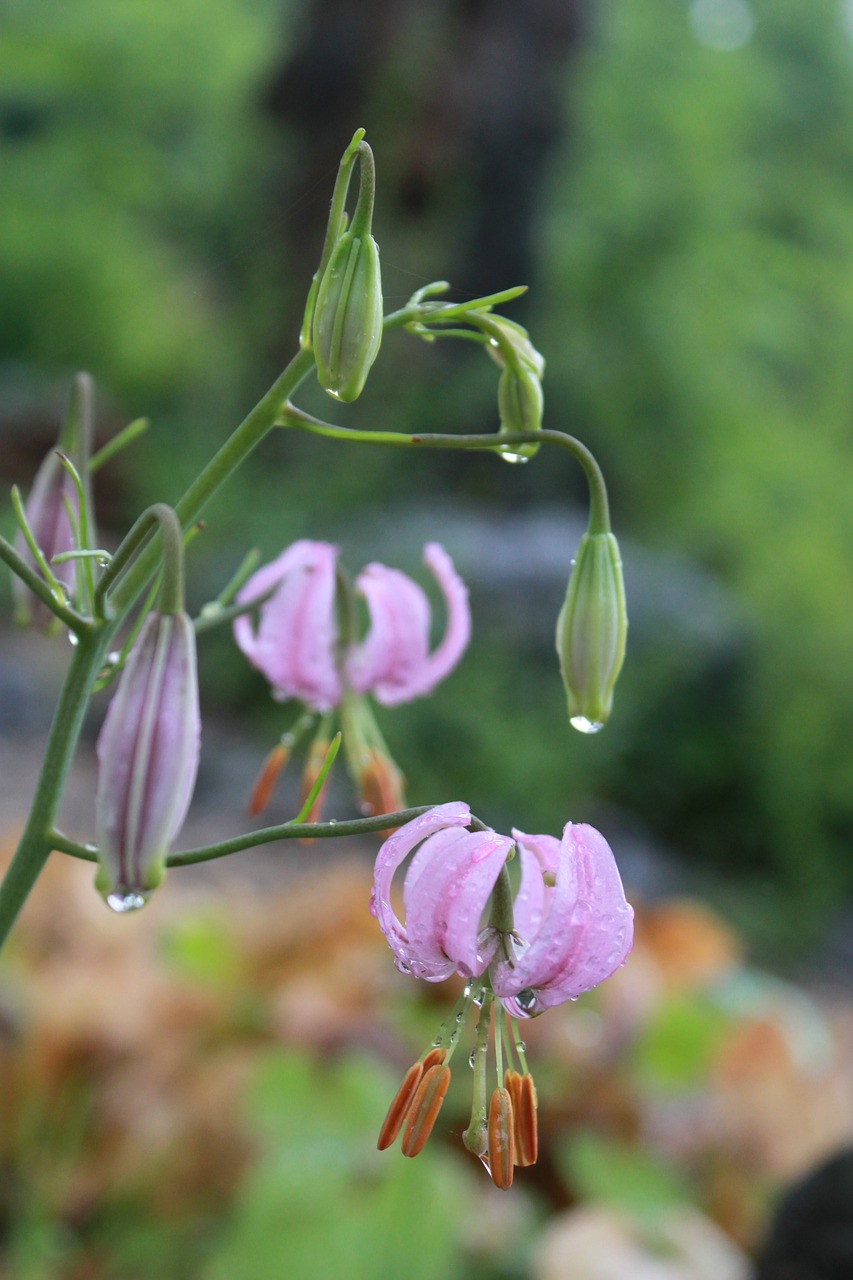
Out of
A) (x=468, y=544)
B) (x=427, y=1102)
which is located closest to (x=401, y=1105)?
(x=427, y=1102)

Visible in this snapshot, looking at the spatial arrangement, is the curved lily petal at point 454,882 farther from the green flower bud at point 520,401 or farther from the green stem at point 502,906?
the green flower bud at point 520,401

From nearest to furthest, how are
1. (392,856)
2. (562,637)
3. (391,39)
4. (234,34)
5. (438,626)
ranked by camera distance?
(392,856) < (562,637) < (438,626) < (391,39) < (234,34)

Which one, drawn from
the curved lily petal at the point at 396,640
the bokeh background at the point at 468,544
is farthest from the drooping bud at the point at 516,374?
the bokeh background at the point at 468,544

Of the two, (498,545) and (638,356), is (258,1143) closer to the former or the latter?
(498,545)

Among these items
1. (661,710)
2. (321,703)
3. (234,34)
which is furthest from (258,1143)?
(234,34)

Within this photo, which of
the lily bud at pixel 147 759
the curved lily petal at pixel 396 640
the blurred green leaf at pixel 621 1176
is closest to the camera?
the lily bud at pixel 147 759

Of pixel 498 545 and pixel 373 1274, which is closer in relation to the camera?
pixel 373 1274

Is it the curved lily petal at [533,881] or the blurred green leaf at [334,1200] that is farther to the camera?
the blurred green leaf at [334,1200]

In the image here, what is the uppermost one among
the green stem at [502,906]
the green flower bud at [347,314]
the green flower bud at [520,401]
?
the green flower bud at [347,314]
